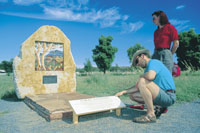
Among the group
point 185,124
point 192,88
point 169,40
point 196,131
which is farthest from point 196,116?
point 192,88

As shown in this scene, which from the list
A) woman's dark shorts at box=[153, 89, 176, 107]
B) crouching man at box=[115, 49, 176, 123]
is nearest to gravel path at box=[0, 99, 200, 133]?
crouching man at box=[115, 49, 176, 123]

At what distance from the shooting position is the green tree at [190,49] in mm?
23652

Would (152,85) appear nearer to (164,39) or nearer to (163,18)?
(164,39)

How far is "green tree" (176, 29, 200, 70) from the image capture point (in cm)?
2365

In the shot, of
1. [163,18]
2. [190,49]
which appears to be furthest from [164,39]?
[190,49]

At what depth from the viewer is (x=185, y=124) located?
2.90 meters

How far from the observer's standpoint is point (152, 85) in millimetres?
2729

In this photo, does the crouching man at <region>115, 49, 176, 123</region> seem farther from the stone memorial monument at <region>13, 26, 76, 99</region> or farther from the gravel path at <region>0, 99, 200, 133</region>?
the stone memorial monument at <region>13, 26, 76, 99</region>

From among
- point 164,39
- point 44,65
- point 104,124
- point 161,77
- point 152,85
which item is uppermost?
point 164,39

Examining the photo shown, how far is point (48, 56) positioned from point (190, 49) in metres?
23.9

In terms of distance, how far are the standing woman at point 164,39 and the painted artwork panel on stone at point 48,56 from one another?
12.3 ft

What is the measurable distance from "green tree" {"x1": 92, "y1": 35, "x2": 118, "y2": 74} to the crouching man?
93.7 ft

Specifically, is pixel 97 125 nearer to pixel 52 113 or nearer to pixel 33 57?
pixel 52 113

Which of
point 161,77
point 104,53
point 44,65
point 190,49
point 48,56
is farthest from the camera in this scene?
point 104,53
